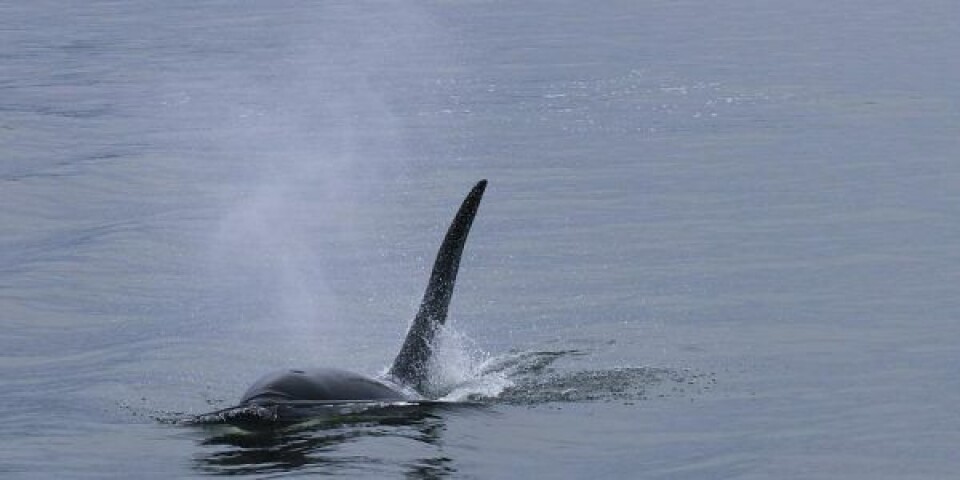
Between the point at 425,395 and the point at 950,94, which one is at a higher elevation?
the point at 950,94

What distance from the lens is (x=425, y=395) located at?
18469 mm

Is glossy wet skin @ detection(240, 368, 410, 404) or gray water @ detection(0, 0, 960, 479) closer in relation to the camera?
glossy wet skin @ detection(240, 368, 410, 404)

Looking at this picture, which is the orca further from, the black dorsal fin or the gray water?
the gray water

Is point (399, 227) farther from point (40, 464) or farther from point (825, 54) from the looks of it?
point (825, 54)

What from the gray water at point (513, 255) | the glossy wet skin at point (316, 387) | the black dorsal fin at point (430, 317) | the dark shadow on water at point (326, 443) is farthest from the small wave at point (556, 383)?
the dark shadow on water at point (326, 443)

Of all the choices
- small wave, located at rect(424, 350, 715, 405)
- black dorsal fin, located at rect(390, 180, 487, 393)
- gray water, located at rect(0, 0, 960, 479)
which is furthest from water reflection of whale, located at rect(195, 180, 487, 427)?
small wave, located at rect(424, 350, 715, 405)

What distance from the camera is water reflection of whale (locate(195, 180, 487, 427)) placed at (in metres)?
16.4

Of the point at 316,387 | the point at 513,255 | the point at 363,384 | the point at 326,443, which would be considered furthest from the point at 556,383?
the point at 513,255

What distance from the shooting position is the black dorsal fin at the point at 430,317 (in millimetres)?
18531

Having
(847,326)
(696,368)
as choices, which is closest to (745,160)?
(847,326)

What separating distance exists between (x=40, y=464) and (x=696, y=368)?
7.10 meters

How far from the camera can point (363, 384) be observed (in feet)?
56.9

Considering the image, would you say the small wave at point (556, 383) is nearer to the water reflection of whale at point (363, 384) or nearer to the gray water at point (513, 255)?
the gray water at point (513, 255)

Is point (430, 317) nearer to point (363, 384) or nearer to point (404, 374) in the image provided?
point (404, 374)
